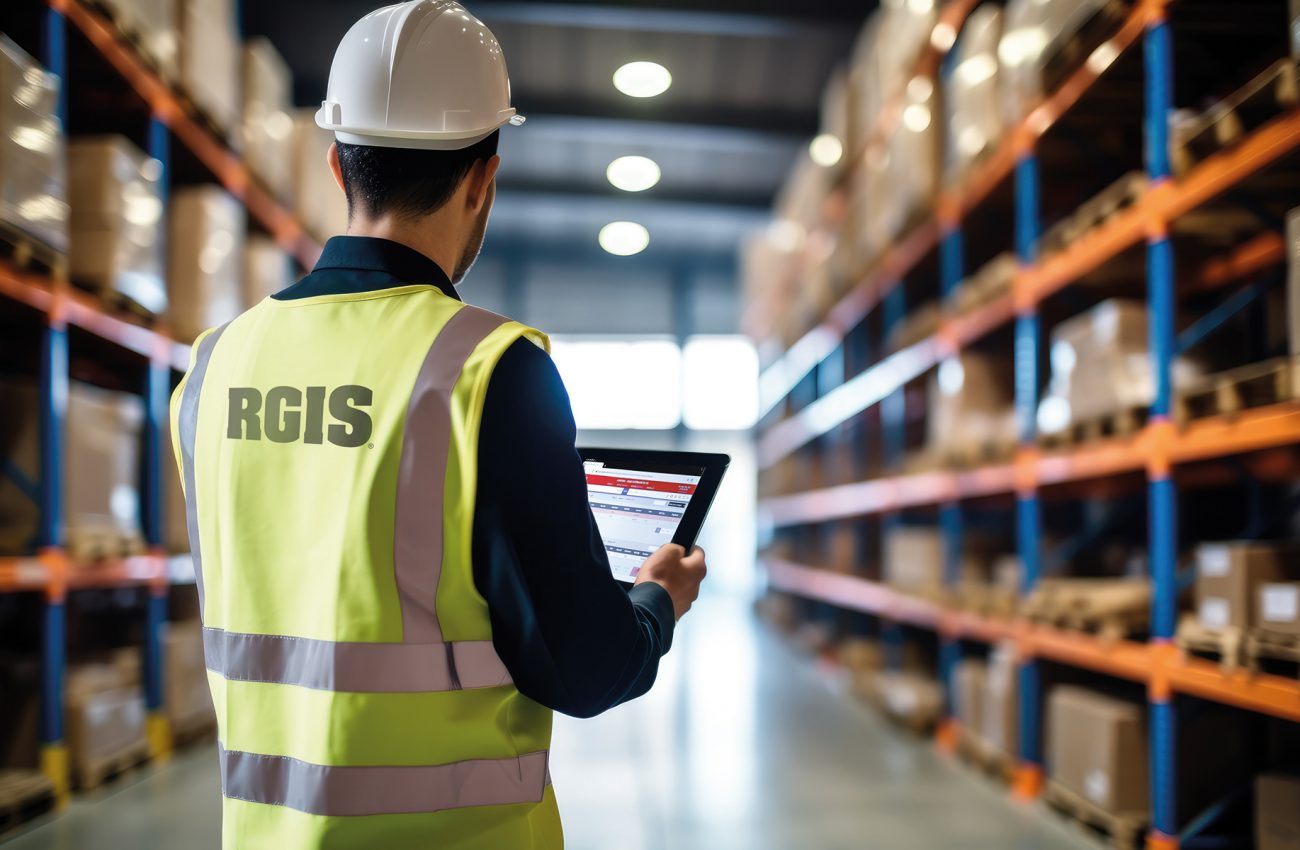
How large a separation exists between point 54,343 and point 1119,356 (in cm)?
476

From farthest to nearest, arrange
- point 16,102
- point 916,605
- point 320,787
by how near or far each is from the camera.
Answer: point 916,605, point 16,102, point 320,787

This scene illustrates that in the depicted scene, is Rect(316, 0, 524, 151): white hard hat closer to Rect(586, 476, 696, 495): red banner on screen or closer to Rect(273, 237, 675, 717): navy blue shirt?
Rect(273, 237, 675, 717): navy blue shirt

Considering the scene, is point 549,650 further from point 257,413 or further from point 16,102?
point 16,102

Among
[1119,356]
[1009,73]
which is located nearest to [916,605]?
[1119,356]

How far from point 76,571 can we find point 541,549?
4415mm

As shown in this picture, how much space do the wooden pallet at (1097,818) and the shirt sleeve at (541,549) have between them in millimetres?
3624

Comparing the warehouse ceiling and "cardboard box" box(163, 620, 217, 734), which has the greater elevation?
the warehouse ceiling


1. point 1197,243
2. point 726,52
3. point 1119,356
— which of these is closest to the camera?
point 1119,356

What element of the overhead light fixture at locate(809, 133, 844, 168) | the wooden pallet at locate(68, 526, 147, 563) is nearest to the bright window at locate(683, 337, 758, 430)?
the overhead light fixture at locate(809, 133, 844, 168)

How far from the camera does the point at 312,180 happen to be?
8125 millimetres

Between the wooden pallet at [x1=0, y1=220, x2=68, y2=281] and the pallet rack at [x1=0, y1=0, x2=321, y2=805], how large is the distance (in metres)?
0.04

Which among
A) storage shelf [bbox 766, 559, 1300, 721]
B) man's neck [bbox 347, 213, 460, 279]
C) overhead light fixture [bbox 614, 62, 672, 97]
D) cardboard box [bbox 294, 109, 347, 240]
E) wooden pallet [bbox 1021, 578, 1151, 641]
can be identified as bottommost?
storage shelf [bbox 766, 559, 1300, 721]

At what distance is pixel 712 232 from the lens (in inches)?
717

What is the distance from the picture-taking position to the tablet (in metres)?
1.64
